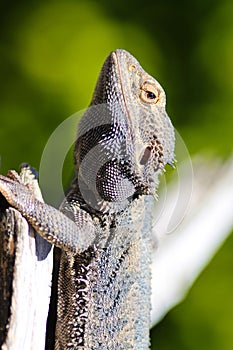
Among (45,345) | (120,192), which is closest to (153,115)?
(120,192)

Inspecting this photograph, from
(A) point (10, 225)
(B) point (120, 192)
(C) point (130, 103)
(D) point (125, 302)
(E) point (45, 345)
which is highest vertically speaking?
(C) point (130, 103)

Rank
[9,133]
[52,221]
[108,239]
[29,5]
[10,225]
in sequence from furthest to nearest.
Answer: [29,5], [9,133], [108,239], [52,221], [10,225]

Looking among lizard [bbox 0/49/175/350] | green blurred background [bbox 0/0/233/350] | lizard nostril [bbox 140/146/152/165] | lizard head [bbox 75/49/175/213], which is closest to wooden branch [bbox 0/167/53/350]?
lizard [bbox 0/49/175/350]

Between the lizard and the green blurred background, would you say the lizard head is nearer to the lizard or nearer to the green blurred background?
the lizard

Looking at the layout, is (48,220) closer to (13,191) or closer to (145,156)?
(13,191)

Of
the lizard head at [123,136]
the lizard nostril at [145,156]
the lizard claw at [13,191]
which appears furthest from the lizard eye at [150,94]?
the lizard claw at [13,191]

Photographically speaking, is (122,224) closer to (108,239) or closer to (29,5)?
(108,239)

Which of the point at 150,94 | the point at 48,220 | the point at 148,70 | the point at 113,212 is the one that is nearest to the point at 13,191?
the point at 48,220
